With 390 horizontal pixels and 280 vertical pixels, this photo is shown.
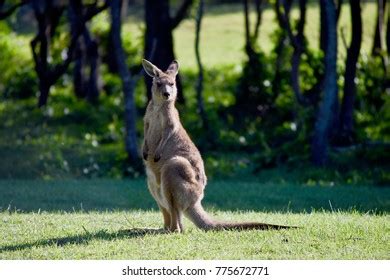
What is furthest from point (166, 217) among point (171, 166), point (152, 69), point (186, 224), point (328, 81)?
point (328, 81)

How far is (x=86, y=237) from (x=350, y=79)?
908 centimetres

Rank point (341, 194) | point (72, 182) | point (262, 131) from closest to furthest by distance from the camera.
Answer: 1. point (341, 194)
2. point (72, 182)
3. point (262, 131)

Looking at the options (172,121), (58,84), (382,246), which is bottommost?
(58,84)

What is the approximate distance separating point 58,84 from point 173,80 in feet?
50.9

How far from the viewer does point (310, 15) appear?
33.2m

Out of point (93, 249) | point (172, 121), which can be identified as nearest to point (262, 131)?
point (172, 121)

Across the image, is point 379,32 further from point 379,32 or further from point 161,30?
point 161,30

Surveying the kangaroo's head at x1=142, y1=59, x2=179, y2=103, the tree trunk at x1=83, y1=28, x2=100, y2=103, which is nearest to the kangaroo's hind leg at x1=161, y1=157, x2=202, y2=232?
the kangaroo's head at x1=142, y1=59, x2=179, y2=103

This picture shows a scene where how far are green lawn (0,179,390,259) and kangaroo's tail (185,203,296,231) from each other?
3.9 inches

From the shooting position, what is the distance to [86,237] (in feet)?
29.4

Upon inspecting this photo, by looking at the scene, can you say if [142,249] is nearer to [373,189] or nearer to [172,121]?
[172,121]

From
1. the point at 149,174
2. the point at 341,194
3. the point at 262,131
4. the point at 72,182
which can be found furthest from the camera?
the point at 262,131

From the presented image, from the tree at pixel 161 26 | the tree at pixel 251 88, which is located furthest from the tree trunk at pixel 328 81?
the tree at pixel 251 88

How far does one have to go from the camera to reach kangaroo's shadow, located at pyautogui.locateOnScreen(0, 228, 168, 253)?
8570 millimetres
